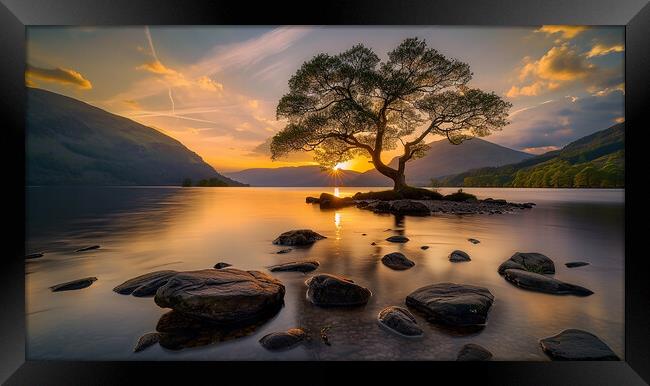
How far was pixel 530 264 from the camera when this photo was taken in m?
6.66

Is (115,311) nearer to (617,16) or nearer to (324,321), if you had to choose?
(324,321)

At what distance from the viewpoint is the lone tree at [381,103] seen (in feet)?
66.3

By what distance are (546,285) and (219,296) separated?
6.18m

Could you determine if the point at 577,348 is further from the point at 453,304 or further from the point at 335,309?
the point at 335,309

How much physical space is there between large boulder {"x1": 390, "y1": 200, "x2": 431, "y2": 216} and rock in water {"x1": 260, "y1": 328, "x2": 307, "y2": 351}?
15.6 metres

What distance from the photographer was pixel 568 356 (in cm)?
342

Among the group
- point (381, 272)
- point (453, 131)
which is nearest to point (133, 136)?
point (453, 131)

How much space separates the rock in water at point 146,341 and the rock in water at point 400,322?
3277 mm

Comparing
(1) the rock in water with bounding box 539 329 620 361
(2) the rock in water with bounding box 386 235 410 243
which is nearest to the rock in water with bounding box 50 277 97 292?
(1) the rock in water with bounding box 539 329 620 361

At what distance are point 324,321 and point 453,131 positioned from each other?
23.2 metres

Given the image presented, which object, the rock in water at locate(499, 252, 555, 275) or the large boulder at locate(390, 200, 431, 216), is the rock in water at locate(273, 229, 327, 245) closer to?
the rock in water at locate(499, 252, 555, 275)

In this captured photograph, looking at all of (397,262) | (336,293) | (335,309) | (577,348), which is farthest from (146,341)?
(577,348)

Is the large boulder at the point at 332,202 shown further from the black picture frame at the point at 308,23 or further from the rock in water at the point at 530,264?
the black picture frame at the point at 308,23

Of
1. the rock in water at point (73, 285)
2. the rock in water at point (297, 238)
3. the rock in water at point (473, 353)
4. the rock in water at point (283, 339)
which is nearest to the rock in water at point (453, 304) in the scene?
the rock in water at point (473, 353)
